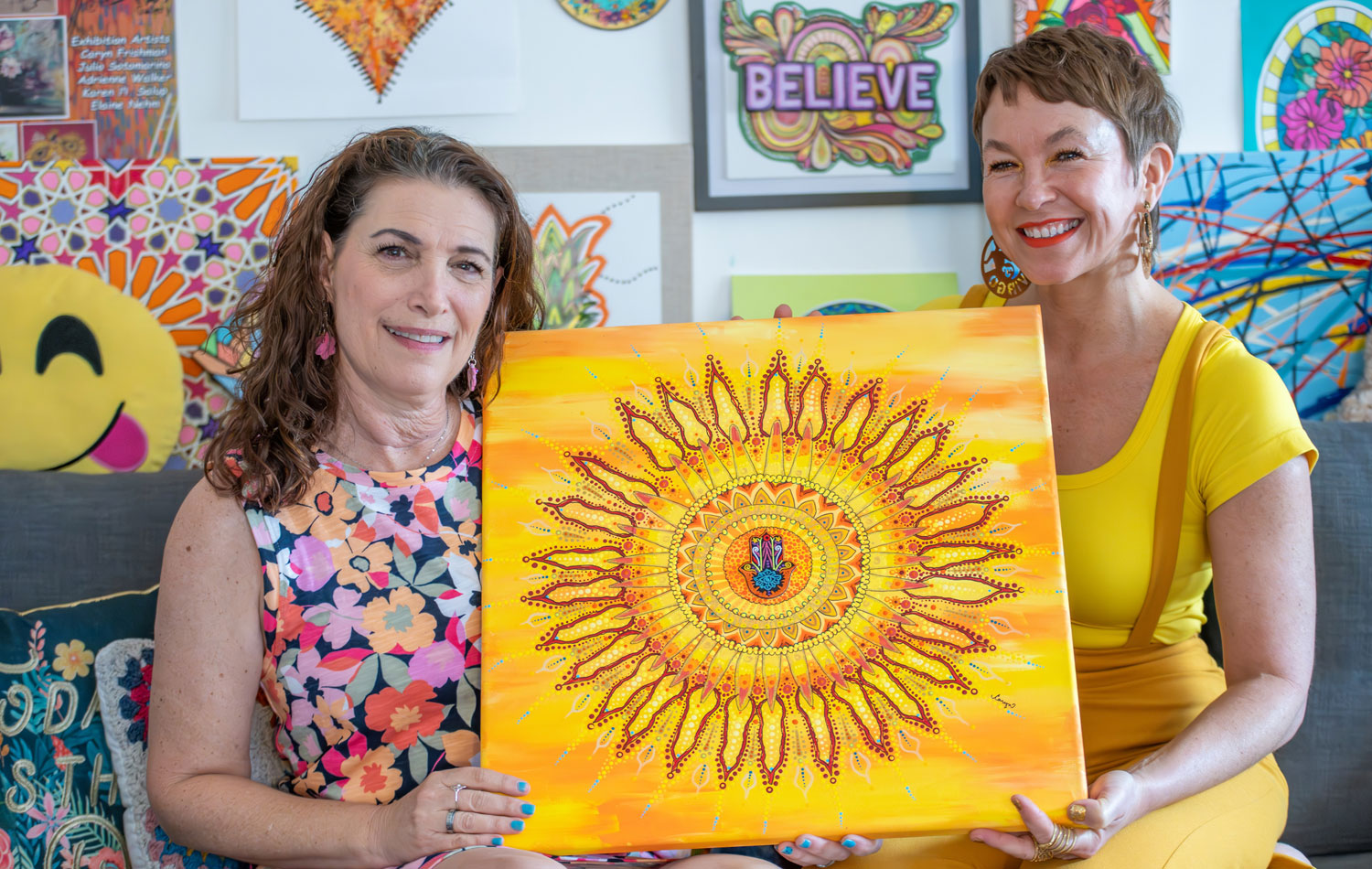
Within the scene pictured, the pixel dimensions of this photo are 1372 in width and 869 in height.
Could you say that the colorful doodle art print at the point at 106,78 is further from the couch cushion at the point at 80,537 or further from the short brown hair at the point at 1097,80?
the short brown hair at the point at 1097,80

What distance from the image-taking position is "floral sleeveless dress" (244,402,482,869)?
3.92 ft

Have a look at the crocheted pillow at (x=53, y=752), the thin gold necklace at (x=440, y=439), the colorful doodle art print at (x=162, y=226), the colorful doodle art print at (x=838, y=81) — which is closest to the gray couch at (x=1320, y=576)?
the crocheted pillow at (x=53, y=752)

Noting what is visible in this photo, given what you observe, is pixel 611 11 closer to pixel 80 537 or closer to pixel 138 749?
pixel 80 537

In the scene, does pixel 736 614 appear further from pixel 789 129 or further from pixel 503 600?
pixel 789 129

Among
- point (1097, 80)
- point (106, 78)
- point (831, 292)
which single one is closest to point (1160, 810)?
point (1097, 80)

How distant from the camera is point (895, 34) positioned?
1972mm

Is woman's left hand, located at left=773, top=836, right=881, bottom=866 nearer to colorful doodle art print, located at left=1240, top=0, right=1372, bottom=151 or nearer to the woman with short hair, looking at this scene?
the woman with short hair

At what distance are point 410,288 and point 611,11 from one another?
103cm

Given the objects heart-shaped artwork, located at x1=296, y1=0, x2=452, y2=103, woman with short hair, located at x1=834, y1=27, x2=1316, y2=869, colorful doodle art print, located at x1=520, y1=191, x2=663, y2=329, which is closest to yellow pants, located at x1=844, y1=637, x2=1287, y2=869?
woman with short hair, located at x1=834, y1=27, x2=1316, y2=869

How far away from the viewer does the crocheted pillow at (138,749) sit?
135cm

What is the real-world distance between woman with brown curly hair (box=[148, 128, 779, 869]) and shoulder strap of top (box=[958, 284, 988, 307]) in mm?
745

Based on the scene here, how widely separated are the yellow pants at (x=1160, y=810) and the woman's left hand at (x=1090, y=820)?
0.04 m

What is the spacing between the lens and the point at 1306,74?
6.55ft

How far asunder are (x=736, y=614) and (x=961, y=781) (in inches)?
12.5
